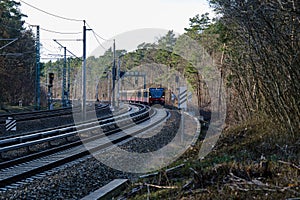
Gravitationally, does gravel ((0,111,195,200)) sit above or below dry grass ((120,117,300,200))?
below

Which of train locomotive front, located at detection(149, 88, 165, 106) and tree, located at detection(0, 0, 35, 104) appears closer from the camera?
tree, located at detection(0, 0, 35, 104)

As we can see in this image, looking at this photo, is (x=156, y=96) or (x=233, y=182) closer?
(x=233, y=182)

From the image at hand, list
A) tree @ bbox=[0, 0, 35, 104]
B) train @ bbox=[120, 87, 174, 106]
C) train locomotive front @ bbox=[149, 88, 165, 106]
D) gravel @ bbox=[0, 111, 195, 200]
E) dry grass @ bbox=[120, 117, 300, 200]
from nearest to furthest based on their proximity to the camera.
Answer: dry grass @ bbox=[120, 117, 300, 200] → gravel @ bbox=[0, 111, 195, 200] → tree @ bbox=[0, 0, 35, 104] → train locomotive front @ bbox=[149, 88, 165, 106] → train @ bbox=[120, 87, 174, 106]

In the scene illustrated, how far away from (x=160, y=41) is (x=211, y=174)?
72.7m

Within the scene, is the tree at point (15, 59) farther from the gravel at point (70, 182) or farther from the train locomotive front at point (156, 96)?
the gravel at point (70, 182)

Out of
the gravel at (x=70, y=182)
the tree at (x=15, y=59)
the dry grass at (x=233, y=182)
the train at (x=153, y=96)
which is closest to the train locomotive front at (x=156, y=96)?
the train at (x=153, y=96)

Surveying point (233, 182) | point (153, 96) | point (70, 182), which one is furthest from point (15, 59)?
point (233, 182)

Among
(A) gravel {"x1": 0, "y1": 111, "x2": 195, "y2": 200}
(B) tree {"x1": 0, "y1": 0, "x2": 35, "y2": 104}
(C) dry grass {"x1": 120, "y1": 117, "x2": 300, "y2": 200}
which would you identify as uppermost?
(B) tree {"x1": 0, "y1": 0, "x2": 35, "y2": 104}

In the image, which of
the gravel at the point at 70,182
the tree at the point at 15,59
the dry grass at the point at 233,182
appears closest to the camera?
the dry grass at the point at 233,182

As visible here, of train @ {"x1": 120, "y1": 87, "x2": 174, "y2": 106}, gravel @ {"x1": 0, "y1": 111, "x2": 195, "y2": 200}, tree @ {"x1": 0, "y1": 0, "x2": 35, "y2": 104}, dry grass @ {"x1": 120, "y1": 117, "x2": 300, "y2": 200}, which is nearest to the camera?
dry grass @ {"x1": 120, "y1": 117, "x2": 300, "y2": 200}

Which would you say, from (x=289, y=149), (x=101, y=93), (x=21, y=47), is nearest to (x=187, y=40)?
(x=21, y=47)

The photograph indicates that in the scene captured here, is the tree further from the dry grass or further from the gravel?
the dry grass

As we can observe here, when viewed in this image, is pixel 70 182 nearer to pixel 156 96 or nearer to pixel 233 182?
pixel 233 182

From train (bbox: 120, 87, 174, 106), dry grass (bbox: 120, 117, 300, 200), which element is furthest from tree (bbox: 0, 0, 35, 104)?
dry grass (bbox: 120, 117, 300, 200)
